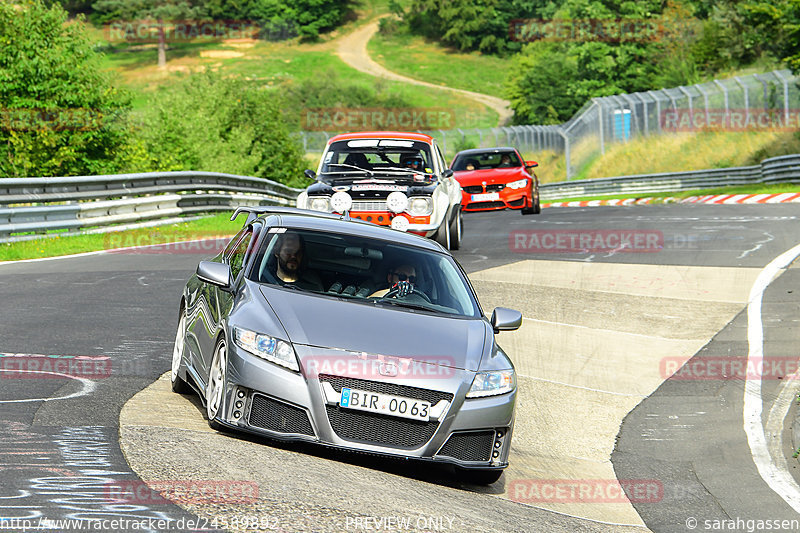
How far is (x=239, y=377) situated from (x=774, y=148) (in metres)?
39.4

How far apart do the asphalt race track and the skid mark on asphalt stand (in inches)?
1.3

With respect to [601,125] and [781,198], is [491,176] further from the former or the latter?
[601,125]

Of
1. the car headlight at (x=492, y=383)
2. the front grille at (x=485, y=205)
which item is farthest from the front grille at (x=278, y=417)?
the front grille at (x=485, y=205)

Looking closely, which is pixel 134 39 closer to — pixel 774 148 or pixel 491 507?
pixel 774 148

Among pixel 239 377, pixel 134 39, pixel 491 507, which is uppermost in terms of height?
pixel 239 377

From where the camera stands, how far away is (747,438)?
27.7ft

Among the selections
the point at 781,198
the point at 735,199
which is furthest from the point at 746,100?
the point at 781,198

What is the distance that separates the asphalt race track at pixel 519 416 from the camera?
5297 millimetres

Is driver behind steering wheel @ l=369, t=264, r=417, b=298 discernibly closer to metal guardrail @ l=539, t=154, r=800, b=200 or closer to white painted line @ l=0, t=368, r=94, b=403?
white painted line @ l=0, t=368, r=94, b=403

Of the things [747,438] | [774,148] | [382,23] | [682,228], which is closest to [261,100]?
[774,148]

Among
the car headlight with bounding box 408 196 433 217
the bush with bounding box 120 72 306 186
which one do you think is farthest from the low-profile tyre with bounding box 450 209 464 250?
the bush with bounding box 120 72 306 186

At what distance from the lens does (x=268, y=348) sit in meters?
Answer: 6.33

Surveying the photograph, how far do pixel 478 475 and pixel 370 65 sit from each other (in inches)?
5032

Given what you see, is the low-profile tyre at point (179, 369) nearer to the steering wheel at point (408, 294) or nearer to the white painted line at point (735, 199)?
the steering wheel at point (408, 294)
